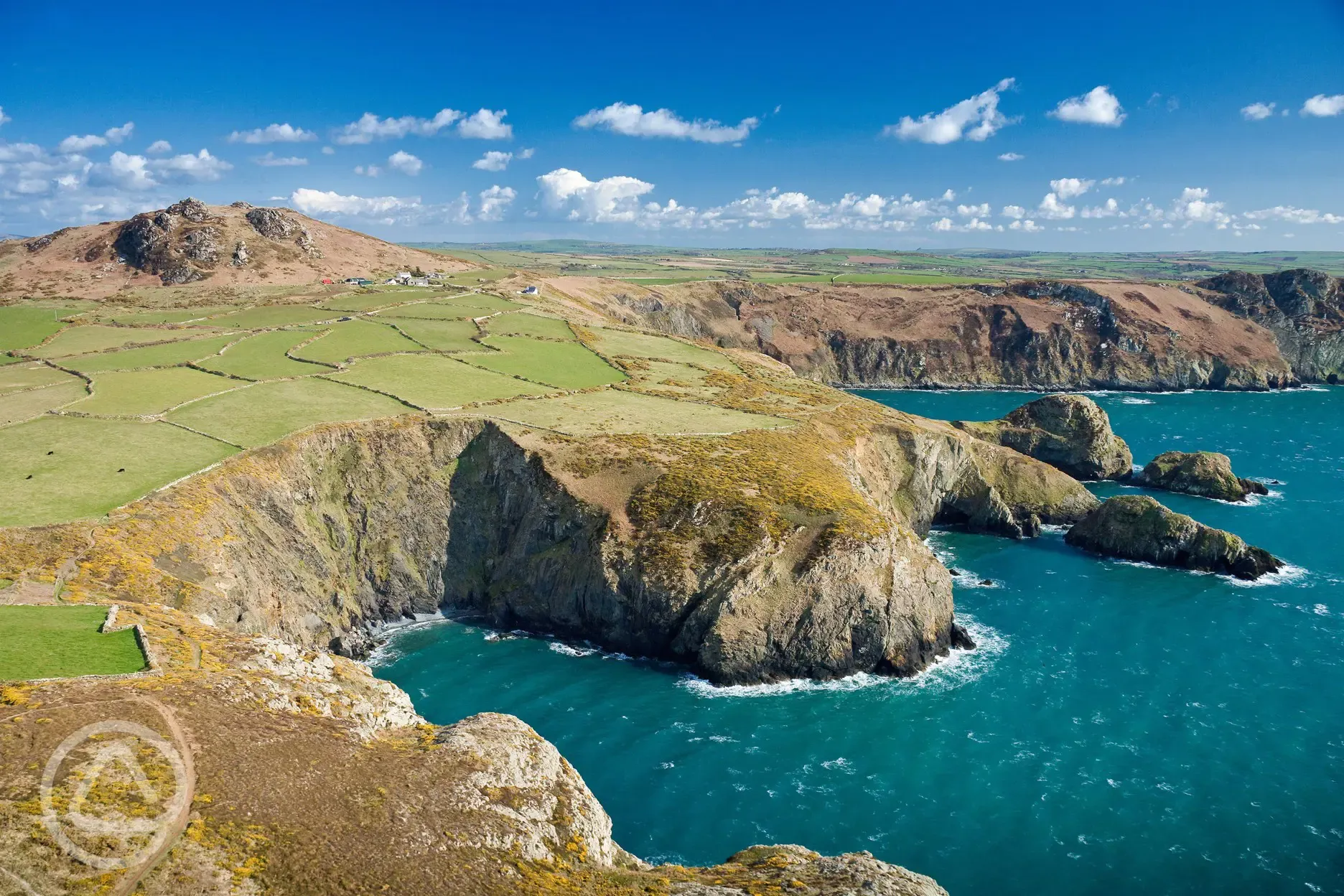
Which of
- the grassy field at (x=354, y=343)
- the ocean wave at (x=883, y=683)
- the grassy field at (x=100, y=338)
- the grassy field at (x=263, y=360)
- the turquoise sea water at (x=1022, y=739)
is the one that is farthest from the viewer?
the grassy field at (x=100, y=338)

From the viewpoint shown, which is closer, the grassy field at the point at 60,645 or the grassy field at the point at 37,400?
the grassy field at the point at 60,645

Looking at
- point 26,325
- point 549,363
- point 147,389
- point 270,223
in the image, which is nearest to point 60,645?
point 147,389

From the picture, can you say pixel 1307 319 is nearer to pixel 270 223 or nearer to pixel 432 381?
pixel 432 381

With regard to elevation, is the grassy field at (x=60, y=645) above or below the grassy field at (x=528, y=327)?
below

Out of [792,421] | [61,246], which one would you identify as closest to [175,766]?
[792,421]

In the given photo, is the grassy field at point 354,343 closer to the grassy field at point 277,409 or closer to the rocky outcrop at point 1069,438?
the grassy field at point 277,409

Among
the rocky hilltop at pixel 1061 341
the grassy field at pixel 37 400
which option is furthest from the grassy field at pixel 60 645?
the rocky hilltop at pixel 1061 341
